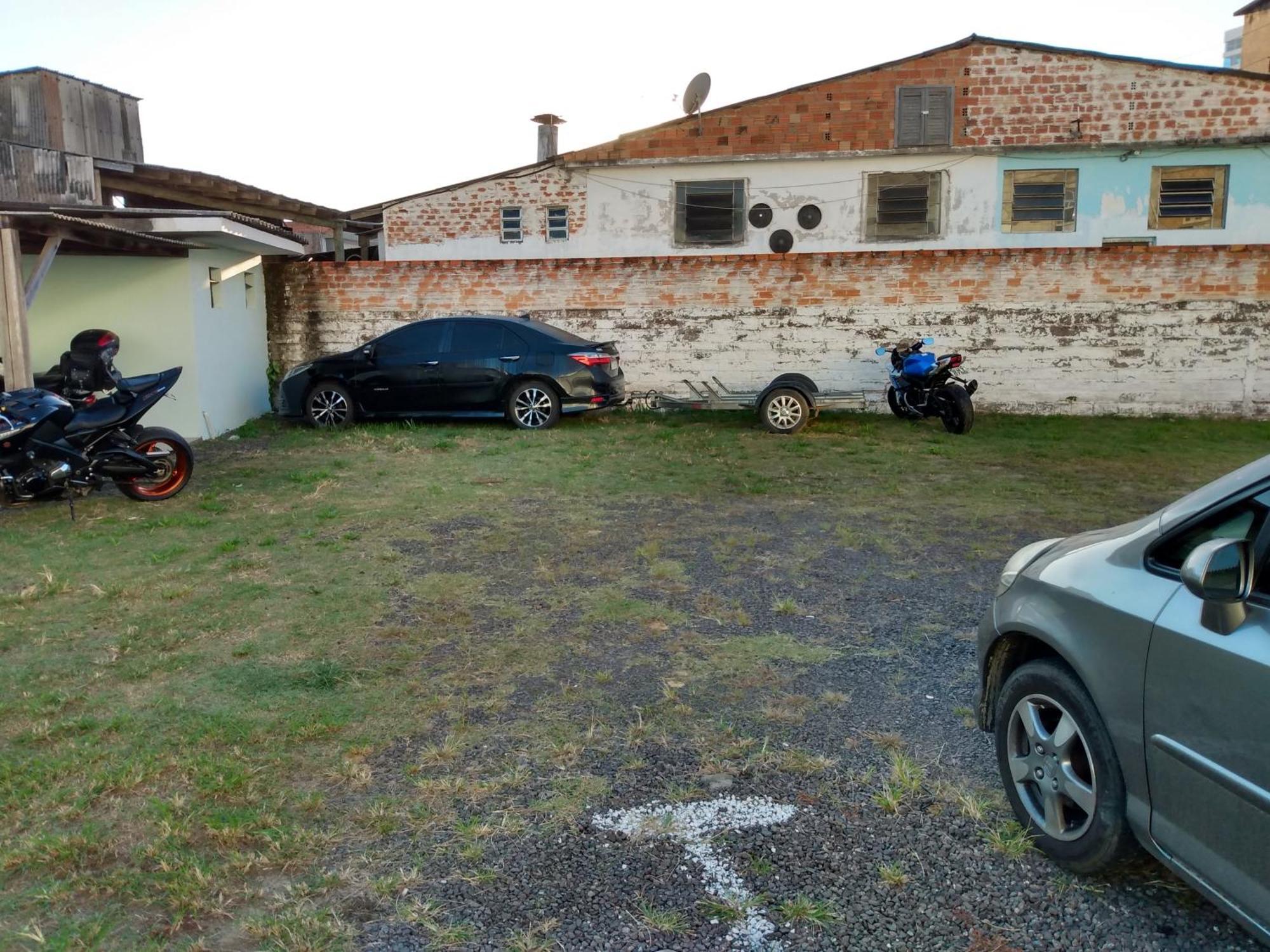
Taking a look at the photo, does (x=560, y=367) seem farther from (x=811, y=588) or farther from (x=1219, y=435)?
(x=1219, y=435)

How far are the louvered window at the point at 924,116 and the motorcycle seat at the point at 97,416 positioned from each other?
14.1 meters

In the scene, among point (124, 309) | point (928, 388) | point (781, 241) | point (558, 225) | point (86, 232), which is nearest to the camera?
point (86, 232)

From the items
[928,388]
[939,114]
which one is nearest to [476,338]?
[928,388]

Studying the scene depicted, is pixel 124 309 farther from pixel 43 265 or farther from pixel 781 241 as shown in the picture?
pixel 781 241

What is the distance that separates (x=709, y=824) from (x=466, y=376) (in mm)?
10072

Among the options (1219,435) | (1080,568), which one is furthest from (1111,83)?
(1080,568)

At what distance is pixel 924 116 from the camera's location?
17.8m

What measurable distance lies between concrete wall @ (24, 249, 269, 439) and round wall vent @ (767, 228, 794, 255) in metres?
9.97

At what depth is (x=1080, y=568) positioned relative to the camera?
9.98ft

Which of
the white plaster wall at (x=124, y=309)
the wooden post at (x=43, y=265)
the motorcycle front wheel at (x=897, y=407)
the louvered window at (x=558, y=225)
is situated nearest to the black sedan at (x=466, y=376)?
the white plaster wall at (x=124, y=309)

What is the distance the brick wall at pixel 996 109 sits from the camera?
677 inches

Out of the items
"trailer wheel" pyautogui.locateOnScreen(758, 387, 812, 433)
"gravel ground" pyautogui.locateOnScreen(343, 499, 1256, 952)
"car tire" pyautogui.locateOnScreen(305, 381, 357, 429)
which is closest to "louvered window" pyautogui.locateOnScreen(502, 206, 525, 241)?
"car tire" pyautogui.locateOnScreen(305, 381, 357, 429)

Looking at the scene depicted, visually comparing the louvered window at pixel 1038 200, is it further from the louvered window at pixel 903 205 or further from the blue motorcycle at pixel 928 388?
the blue motorcycle at pixel 928 388

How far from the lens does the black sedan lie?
1274 cm
